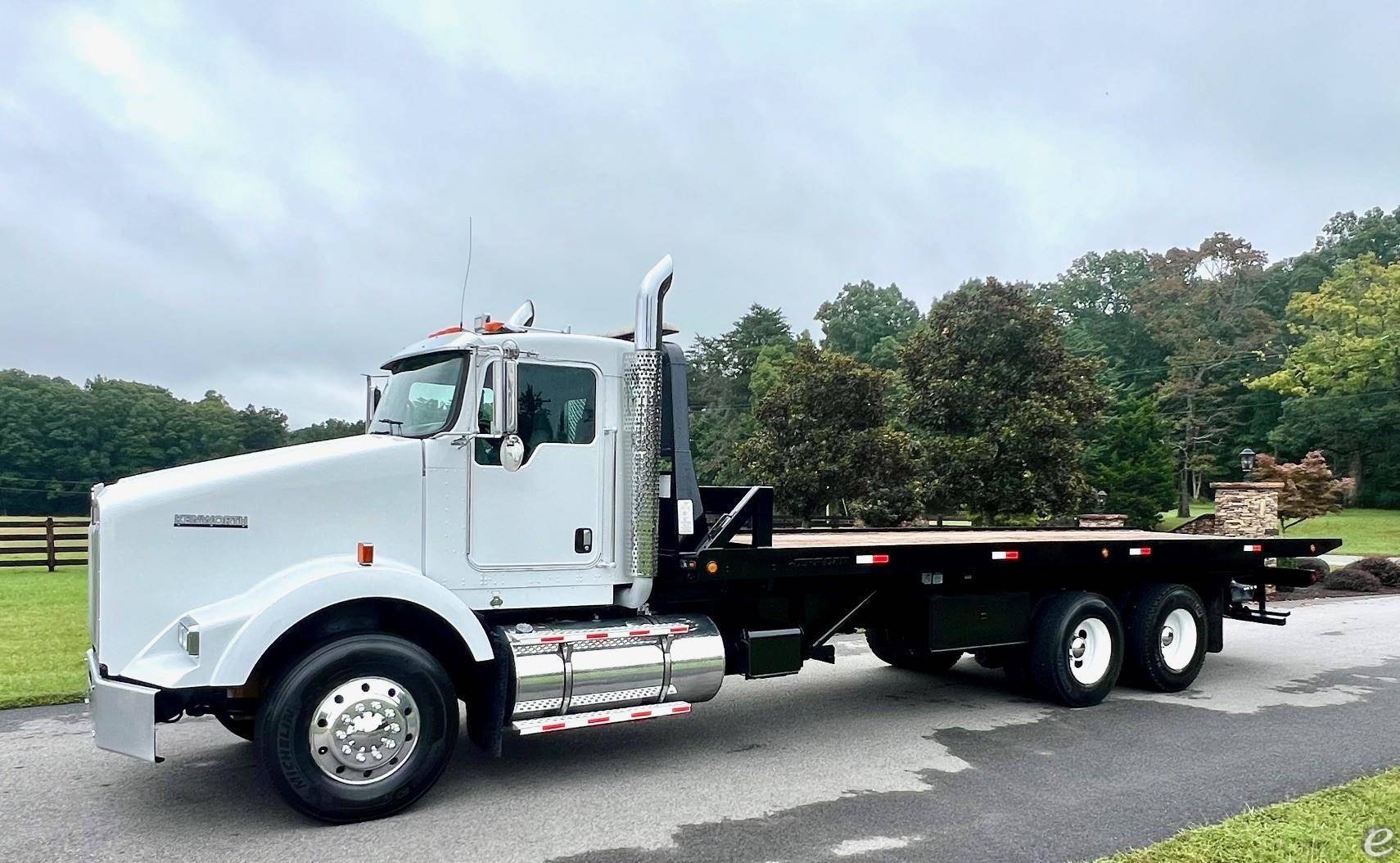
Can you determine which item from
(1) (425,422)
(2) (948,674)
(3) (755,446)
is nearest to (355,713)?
(1) (425,422)

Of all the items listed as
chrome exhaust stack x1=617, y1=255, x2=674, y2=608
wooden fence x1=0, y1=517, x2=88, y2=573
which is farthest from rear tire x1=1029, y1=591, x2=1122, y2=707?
wooden fence x1=0, y1=517, x2=88, y2=573

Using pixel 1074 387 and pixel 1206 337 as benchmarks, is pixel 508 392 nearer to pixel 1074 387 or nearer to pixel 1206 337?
pixel 1074 387

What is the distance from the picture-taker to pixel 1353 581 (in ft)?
57.6

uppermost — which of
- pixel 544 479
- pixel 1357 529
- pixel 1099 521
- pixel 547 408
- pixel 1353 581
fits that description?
pixel 547 408

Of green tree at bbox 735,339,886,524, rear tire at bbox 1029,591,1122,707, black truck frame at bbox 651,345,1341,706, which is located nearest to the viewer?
black truck frame at bbox 651,345,1341,706

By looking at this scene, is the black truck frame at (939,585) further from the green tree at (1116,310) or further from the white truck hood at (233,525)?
the green tree at (1116,310)

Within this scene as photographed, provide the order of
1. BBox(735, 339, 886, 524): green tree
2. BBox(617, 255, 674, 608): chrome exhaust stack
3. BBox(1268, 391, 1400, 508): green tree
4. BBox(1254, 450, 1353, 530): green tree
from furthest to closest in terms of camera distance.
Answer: BBox(1268, 391, 1400, 508): green tree < BBox(1254, 450, 1353, 530): green tree < BBox(735, 339, 886, 524): green tree < BBox(617, 255, 674, 608): chrome exhaust stack

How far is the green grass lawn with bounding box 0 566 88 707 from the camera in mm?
8164

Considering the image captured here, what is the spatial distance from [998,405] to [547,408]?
1788cm

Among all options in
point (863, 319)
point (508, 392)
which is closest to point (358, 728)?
point (508, 392)

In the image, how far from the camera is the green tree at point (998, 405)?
21422 millimetres

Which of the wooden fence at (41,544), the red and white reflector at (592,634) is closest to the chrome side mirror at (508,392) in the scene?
the red and white reflector at (592,634)

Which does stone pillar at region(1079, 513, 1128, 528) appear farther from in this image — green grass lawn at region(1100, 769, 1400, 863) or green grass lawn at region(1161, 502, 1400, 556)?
green grass lawn at region(1100, 769, 1400, 863)

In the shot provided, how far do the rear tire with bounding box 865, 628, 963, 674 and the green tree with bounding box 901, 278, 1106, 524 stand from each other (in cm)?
1244
